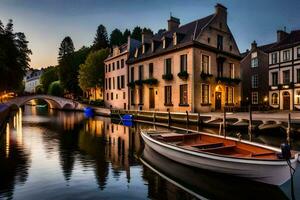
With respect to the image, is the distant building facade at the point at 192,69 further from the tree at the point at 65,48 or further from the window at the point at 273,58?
the tree at the point at 65,48

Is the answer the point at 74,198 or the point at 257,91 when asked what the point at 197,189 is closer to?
the point at 74,198

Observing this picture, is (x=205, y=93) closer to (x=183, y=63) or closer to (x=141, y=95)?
(x=183, y=63)

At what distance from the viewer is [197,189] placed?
10.2m

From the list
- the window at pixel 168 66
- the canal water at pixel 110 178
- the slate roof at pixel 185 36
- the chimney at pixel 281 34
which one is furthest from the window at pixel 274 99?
the canal water at pixel 110 178

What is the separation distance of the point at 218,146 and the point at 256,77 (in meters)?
34.1

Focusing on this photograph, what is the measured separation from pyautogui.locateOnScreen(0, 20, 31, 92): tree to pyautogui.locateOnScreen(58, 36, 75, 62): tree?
959 inches

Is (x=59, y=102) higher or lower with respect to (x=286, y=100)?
lower

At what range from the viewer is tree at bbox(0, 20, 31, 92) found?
3470cm

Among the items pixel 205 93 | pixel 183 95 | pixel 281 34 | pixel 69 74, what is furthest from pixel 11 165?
pixel 69 74

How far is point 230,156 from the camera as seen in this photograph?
10.4 metres

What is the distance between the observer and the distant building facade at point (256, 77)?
143 ft

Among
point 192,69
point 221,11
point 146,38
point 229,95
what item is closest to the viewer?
point 192,69

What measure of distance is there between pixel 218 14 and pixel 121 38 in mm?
52186

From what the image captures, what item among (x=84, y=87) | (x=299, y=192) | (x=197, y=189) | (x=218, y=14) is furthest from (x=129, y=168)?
(x=84, y=87)
